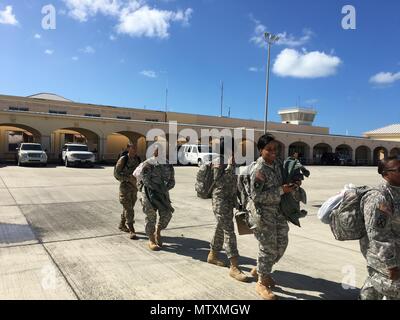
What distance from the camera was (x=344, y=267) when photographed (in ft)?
17.0

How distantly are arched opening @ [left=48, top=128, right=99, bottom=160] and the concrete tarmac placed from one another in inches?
960

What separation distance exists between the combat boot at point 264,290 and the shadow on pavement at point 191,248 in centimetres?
122

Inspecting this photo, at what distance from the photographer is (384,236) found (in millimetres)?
2908

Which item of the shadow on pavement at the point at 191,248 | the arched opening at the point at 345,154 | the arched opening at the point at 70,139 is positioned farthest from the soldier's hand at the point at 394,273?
the arched opening at the point at 345,154

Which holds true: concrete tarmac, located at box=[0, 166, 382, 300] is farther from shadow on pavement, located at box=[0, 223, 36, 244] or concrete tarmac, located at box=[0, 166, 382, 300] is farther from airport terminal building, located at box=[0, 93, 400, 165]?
airport terminal building, located at box=[0, 93, 400, 165]

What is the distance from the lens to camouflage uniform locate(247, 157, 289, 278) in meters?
3.83

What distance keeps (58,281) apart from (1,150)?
35277 millimetres

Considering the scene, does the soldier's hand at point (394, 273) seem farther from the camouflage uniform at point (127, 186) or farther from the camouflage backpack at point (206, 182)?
the camouflage uniform at point (127, 186)

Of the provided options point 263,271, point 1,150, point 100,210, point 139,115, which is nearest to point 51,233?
point 100,210

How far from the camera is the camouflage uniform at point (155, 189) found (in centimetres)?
570

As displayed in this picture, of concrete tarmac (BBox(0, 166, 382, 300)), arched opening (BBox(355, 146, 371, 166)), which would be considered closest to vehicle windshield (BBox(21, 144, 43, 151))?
concrete tarmac (BBox(0, 166, 382, 300))

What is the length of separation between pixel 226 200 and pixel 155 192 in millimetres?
1496

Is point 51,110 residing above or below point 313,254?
above
